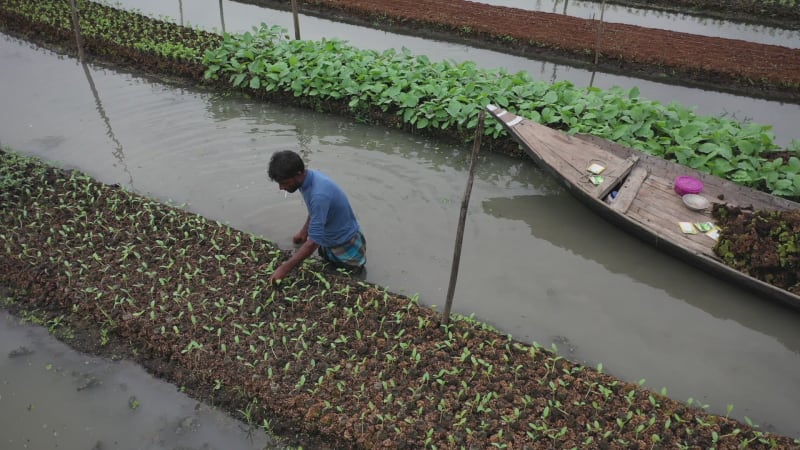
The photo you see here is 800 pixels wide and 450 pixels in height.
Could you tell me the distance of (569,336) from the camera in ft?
15.7

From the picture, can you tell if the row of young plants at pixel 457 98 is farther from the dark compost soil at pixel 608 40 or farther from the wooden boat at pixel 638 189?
the dark compost soil at pixel 608 40

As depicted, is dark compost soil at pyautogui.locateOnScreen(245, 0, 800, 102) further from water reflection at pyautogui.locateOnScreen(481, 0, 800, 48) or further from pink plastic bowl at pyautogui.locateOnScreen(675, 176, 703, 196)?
pink plastic bowl at pyautogui.locateOnScreen(675, 176, 703, 196)

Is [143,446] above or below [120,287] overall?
below

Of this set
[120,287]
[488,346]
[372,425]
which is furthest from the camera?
[120,287]

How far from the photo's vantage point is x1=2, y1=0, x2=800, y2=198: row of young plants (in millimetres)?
6238

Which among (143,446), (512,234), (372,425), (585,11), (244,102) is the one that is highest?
(585,11)

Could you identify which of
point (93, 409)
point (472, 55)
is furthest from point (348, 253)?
point (472, 55)

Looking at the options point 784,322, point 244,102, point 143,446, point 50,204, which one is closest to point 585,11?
point 244,102

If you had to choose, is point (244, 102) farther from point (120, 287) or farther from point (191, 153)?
point (120, 287)

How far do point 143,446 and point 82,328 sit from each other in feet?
4.47

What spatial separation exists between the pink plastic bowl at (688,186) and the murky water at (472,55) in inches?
117

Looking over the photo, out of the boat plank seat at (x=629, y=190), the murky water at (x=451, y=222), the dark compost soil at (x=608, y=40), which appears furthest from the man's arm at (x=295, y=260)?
the dark compost soil at (x=608, y=40)

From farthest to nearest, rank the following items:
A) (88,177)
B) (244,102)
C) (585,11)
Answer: (585,11), (244,102), (88,177)

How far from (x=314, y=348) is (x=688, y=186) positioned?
170 inches
